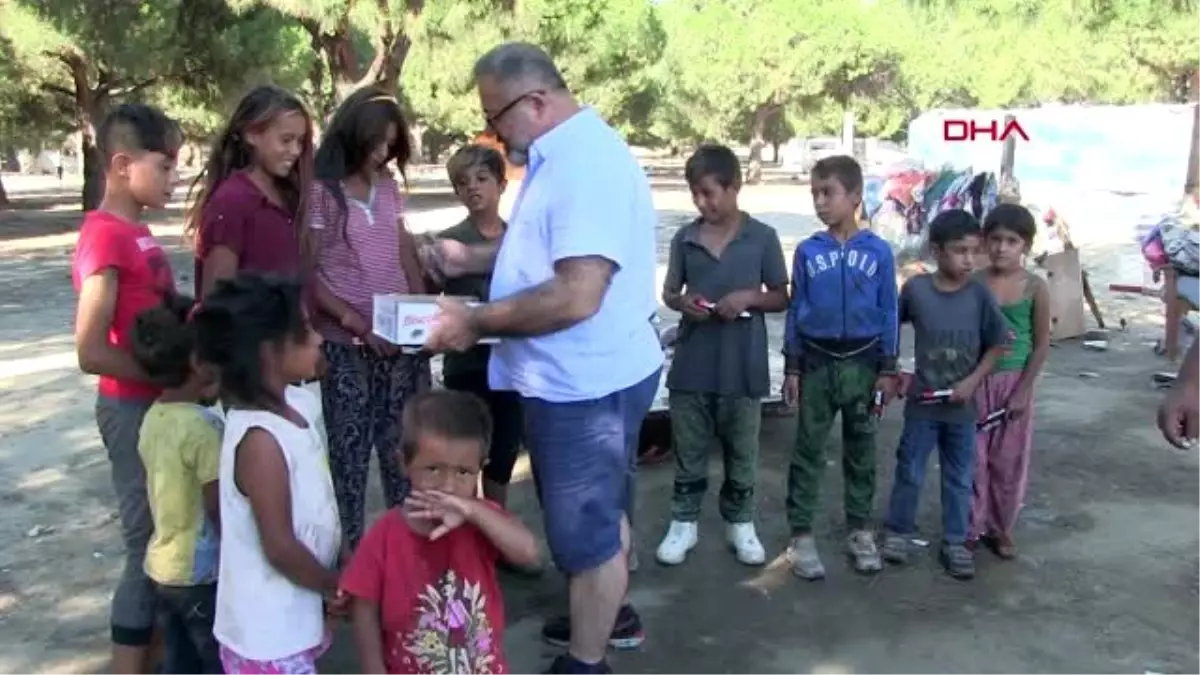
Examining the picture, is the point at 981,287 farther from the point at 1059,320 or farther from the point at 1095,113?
the point at 1095,113

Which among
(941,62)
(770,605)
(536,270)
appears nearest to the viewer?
(536,270)

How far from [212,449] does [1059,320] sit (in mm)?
8708

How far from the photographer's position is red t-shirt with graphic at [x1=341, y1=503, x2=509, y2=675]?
2527mm

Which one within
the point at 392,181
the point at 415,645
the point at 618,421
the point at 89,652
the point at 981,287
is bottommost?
the point at 89,652

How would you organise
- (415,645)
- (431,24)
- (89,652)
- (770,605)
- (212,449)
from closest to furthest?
1. (415,645)
2. (212,449)
3. (89,652)
4. (770,605)
5. (431,24)

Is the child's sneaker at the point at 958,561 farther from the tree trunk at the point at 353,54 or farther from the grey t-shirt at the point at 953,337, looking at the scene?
the tree trunk at the point at 353,54

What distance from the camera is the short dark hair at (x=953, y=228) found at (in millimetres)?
4430

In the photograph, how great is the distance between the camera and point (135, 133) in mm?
3109

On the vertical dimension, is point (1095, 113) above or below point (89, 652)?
above

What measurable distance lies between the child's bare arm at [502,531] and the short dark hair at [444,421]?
5.4 inches

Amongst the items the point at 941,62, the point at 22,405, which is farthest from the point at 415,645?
the point at 941,62

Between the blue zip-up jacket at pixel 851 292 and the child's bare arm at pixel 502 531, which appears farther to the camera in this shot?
the blue zip-up jacket at pixel 851 292

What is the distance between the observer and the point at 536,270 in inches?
121

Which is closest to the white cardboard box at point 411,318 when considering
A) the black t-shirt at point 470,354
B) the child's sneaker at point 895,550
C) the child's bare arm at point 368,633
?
A: the child's bare arm at point 368,633
